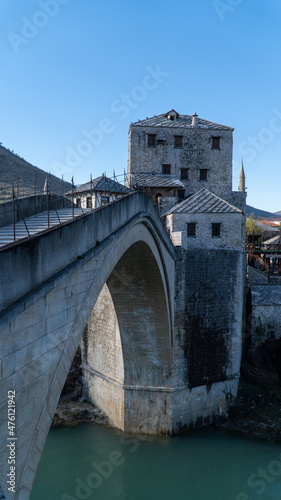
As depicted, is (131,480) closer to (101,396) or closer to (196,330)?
(101,396)

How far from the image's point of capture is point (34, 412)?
5082 mm

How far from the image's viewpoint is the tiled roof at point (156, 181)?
21109 millimetres

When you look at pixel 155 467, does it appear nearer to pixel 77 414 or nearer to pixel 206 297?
pixel 77 414

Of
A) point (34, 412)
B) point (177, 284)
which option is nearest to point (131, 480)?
point (177, 284)

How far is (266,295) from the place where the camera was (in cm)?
2344

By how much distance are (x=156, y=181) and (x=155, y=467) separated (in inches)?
562

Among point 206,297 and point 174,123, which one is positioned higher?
point 174,123

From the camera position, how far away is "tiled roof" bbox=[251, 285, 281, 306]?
22.9 meters

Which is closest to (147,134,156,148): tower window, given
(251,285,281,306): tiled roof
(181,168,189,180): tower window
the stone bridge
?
(181,168,189,180): tower window

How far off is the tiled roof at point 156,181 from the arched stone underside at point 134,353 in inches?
280

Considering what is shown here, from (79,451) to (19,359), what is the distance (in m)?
13.9

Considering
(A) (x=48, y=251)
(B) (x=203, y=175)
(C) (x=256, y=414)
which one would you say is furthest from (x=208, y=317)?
(A) (x=48, y=251)

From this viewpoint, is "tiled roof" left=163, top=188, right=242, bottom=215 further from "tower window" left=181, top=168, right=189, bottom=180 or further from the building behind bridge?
"tower window" left=181, top=168, right=189, bottom=180

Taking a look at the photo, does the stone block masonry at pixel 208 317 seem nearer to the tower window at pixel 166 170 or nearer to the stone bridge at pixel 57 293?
the stone bridge at pixel 57 293
